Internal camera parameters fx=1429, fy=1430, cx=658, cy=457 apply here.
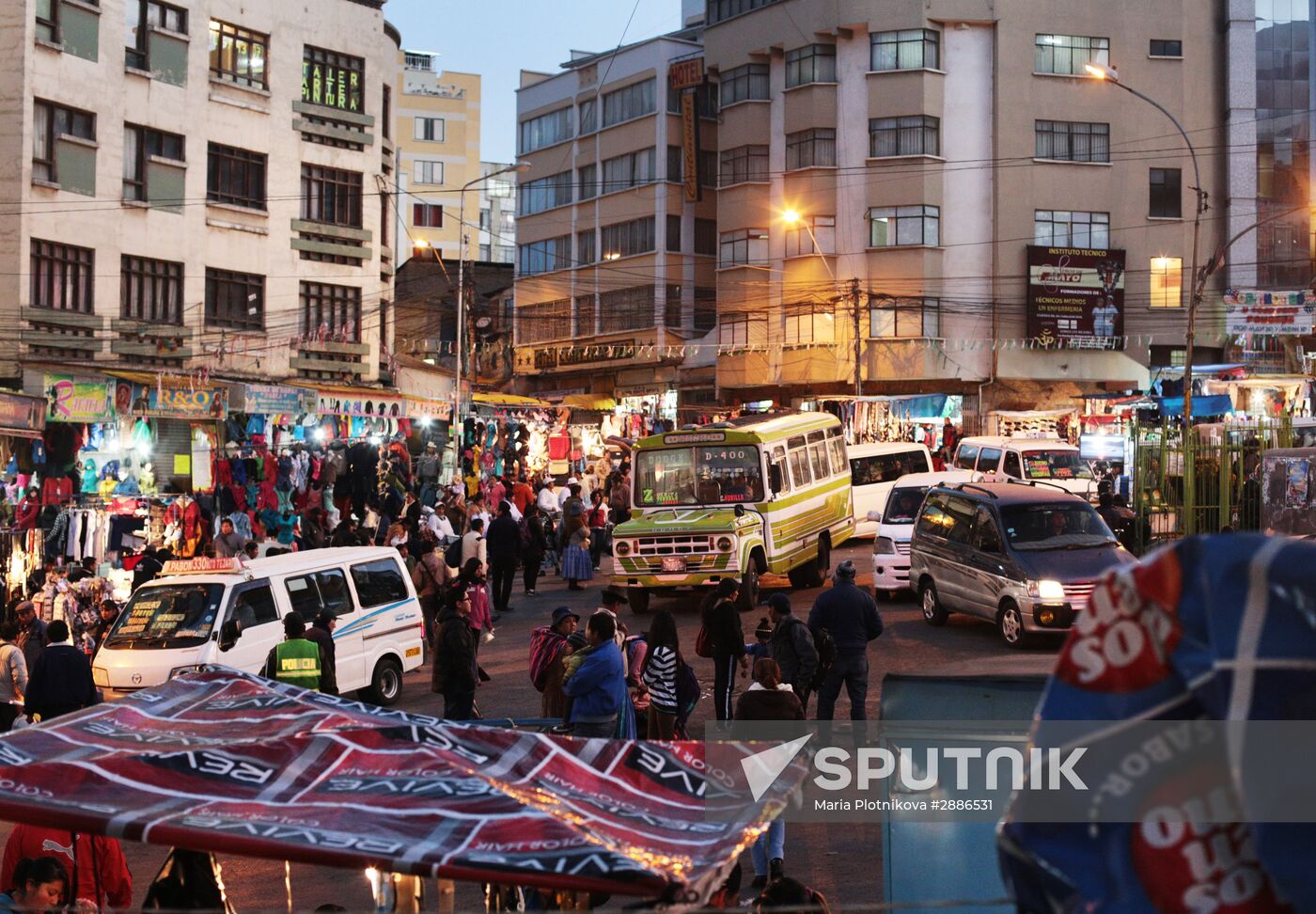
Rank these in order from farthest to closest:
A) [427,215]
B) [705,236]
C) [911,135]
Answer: [427,215] < [705,236] < [911,135]

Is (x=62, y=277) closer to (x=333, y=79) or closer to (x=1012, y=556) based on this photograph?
(x=333, y=79)

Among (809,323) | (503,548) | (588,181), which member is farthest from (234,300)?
(588,181)

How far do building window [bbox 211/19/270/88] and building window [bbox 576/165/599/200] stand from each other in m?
28.8

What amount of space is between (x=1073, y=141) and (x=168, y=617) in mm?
41942

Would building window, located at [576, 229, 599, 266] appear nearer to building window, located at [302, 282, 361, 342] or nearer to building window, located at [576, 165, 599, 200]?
building window, located at [576, 165, 599, 200]

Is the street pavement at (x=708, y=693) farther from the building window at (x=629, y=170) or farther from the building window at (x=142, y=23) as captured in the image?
the building window at (x=629, y=170)

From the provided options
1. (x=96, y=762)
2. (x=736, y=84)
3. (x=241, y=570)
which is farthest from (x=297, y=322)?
(x=96, y=762)

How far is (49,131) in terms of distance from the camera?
27625mm

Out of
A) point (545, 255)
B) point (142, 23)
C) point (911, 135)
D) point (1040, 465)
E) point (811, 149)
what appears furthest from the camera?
point (545, 255)

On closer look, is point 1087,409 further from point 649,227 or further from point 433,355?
point 433,355

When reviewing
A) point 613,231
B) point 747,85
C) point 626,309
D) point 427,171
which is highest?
point 427,171

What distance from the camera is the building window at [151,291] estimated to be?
2922 cm

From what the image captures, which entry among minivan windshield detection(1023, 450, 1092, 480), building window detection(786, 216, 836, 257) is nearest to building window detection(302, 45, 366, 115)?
minivan windshield detection(1023, 450, 1092, 480)

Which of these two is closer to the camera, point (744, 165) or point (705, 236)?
point (744, 165)
